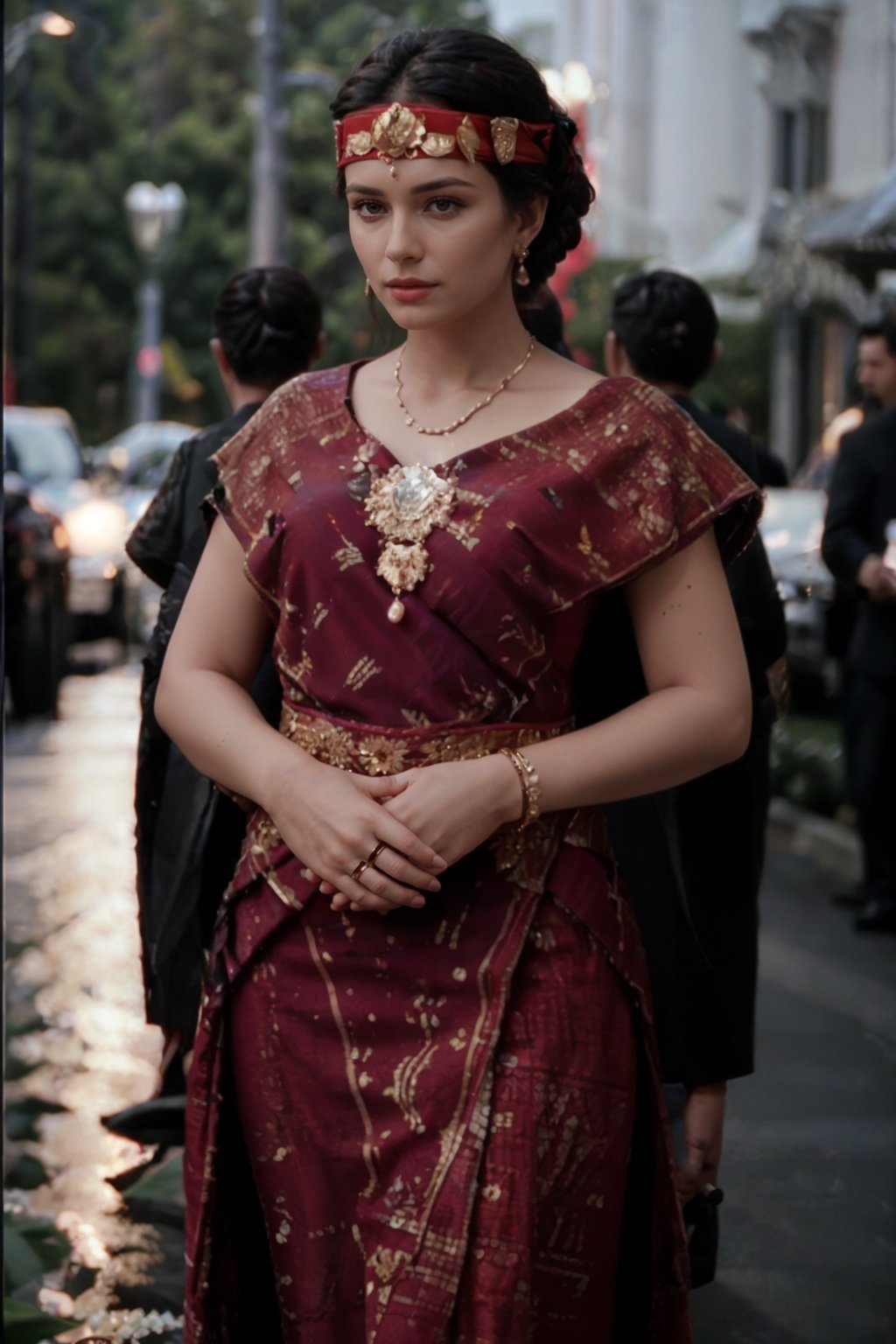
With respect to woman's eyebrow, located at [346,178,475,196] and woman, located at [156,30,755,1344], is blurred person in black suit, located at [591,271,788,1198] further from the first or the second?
woman's eyebrow, located at [346,178,475,196]

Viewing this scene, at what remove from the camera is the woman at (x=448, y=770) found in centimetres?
259

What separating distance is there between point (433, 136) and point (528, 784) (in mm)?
742

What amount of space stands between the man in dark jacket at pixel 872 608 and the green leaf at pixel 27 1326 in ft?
15.3

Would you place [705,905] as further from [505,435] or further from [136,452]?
[136,452]

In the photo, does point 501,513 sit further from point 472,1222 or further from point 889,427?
point 889,427

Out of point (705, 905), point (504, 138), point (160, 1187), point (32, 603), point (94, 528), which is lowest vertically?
point (94, 528)

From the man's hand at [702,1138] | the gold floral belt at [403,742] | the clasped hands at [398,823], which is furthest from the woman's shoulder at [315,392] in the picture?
the man's hand at [702,1138]

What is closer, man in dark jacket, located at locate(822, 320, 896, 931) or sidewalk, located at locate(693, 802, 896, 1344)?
sidewalk, located at locate(693, 802, 896, 1344)

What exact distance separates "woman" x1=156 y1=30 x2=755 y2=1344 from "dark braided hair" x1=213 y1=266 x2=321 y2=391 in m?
2.25

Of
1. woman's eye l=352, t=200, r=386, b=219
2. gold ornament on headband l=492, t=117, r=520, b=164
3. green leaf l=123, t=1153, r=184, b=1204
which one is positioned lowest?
green leaf l=123, t=1153, r=184, b=1204

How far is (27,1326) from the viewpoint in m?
3.97

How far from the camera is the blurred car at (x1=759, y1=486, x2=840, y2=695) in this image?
38.1 ft

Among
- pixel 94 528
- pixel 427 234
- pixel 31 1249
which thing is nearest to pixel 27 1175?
pixel 31 1249

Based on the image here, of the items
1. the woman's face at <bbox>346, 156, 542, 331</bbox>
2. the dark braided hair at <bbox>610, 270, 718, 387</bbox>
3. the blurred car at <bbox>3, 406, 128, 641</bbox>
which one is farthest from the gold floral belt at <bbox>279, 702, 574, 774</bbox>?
the blurred car at <bbox>3, 406, 128, 641</bbox>
